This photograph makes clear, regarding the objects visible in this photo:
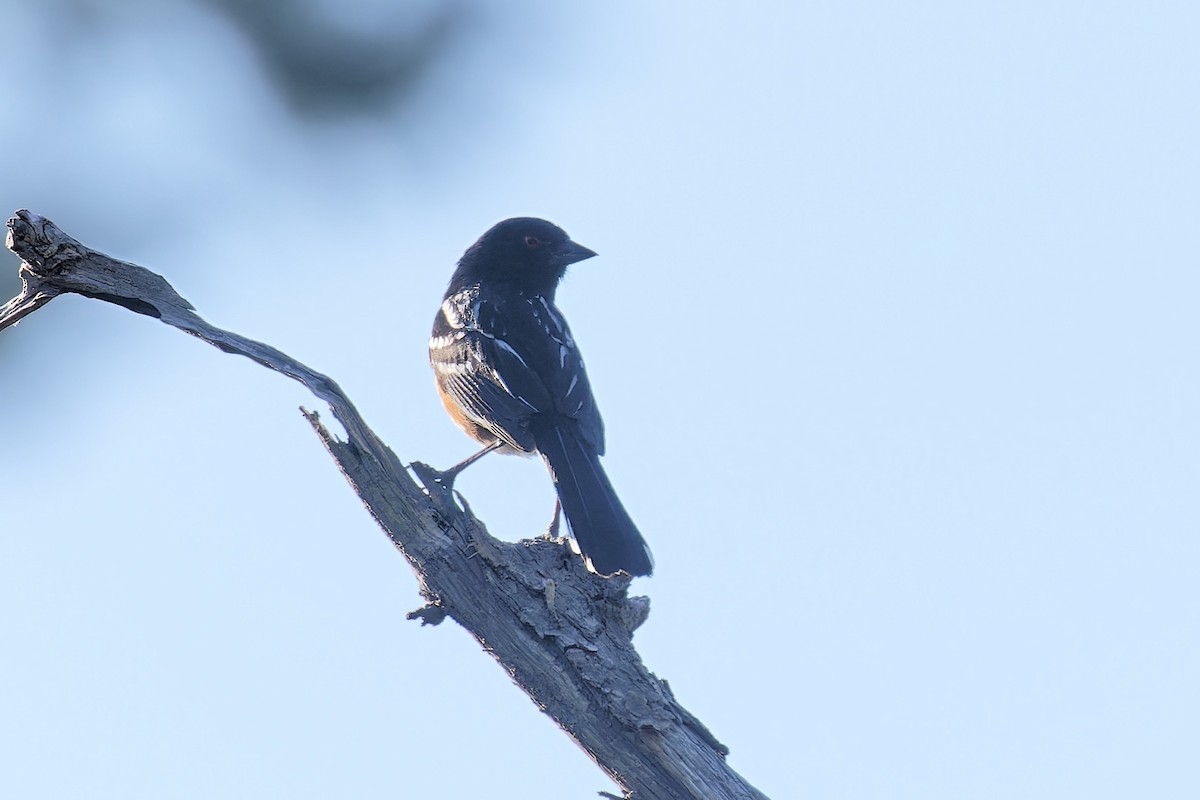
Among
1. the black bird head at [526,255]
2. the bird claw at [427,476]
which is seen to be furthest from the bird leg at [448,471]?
the black bird head at [526,255]

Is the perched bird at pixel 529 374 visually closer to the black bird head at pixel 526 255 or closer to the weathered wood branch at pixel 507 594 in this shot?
the black bird head at pixel 526 255

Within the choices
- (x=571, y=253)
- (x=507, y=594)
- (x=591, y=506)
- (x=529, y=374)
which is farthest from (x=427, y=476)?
(x=571, y=253)

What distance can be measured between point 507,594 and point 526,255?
132 inches

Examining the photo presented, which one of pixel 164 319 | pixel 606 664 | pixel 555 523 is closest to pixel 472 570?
pixel 606 664

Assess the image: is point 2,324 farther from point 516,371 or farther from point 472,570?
point 516,371

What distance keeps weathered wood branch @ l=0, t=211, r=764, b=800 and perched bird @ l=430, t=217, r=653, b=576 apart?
1.79ft

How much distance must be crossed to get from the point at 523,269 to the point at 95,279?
3226mm

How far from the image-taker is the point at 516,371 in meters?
5.48

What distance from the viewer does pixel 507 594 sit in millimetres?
3588

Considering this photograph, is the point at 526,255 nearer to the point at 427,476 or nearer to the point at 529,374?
the point at 529,374

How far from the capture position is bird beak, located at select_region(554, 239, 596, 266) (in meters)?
6.59

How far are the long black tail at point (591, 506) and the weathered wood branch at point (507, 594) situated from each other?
409 millimetres

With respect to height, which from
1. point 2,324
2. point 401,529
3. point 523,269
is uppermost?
Answer: point 523,269

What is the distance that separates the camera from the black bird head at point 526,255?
260 inches
